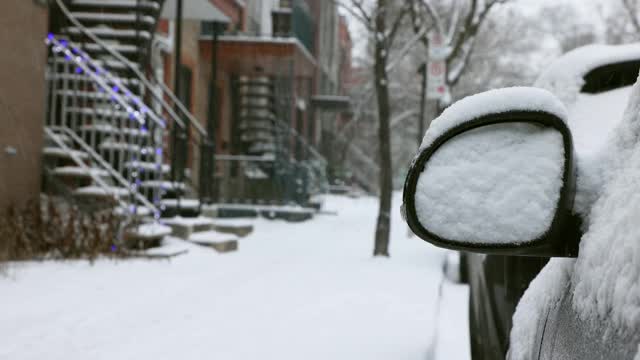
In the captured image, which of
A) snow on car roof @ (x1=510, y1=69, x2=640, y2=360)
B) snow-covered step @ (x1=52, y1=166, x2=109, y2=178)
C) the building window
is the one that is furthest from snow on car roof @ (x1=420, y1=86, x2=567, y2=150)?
the building window

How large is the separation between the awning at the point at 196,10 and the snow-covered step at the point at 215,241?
5.15 meters

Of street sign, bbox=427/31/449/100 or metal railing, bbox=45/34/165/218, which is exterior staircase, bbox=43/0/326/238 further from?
street sign, bbox=427/31/449/100

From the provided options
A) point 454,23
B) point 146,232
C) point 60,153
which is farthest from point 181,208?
point 454,23

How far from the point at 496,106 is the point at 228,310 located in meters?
4.82

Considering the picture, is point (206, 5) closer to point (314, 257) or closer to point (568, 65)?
point (314, 257)

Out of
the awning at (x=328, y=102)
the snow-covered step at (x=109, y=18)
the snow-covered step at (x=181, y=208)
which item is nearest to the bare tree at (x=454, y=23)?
the snow-covered step at (x=109, y=18)

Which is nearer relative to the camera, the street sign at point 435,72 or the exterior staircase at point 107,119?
the exterior staircase at point 107,119

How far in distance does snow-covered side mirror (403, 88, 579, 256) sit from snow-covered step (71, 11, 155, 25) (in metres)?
10.6

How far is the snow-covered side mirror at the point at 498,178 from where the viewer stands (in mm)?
1130

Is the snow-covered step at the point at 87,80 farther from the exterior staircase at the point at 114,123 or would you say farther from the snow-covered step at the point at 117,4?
the snow-covered step at the point at 117,4

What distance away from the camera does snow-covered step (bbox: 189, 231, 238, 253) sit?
9.50 m

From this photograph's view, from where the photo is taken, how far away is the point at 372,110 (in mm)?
40562

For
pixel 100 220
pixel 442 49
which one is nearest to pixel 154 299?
pixel 100 220

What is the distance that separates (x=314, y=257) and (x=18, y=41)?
470 centimetres
